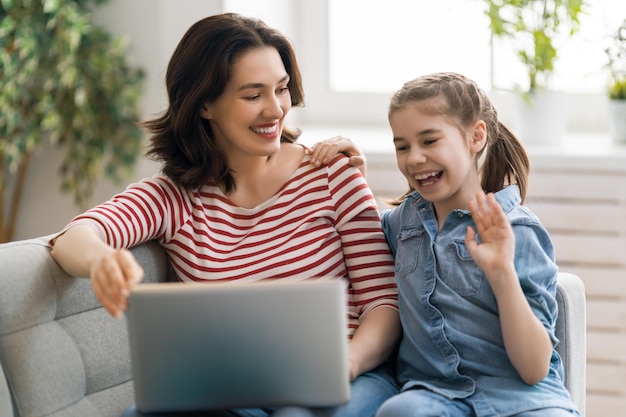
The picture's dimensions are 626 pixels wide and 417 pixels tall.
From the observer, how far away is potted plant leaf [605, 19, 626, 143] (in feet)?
8.86

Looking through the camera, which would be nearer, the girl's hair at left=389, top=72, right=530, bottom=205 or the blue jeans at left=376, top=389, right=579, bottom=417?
the blue jeans at left=376, top=389, right=579, bottom=417

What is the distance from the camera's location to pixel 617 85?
2709 millimetres

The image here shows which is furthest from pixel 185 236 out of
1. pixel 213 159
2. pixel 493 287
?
pixel 493 287

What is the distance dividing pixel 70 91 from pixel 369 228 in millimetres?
1470

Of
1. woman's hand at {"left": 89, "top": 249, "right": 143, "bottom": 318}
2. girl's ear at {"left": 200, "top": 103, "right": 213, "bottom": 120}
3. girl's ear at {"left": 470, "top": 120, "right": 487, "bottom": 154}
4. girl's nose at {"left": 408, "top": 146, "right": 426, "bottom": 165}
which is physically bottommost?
woman's hand at {"left": 89, "top": 249, "right": 143, "bottom": 318}

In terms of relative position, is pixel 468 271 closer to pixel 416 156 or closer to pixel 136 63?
pixel 416 156

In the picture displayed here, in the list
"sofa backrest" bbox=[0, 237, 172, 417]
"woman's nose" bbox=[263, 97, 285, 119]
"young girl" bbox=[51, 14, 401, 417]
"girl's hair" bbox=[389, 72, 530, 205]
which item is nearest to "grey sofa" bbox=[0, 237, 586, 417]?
"sofa backrest" bbox=[0, 237, 172, 417]

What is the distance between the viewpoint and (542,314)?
160 centimetres

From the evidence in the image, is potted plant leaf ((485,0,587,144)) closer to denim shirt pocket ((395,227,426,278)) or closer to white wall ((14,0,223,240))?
white wall ((14,0,223,240))

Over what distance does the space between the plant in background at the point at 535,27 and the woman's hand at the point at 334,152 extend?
1.00 meters

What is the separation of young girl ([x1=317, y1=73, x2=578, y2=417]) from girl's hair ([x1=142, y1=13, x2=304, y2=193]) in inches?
12.9

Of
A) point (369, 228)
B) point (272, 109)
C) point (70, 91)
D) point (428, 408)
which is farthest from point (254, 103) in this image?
point (70, 91)

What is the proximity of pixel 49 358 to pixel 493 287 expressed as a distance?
770mm

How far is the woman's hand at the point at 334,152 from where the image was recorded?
6.18 ft
